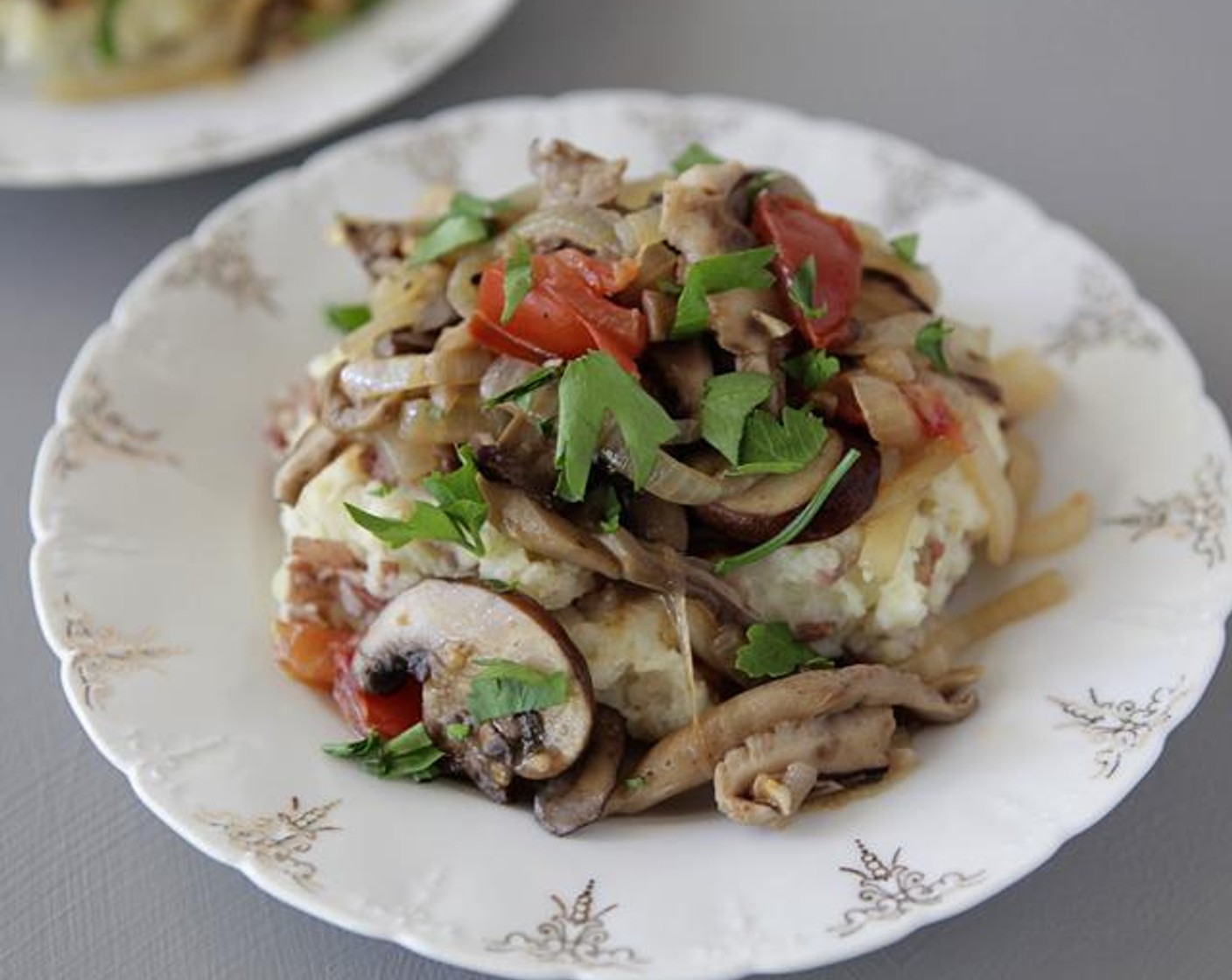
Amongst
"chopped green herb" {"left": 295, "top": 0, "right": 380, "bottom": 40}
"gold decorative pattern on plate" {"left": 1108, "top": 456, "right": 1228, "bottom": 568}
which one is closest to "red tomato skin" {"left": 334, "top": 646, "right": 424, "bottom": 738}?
"gold decorative pattern on plate" {"left": 1108, "top": 456, "right": 1228, "bottom": 568}

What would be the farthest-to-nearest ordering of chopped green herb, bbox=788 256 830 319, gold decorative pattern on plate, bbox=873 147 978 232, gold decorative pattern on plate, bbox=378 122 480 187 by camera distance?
gold decorative pattern on plate, bbox=378 122 480 187, gold decorative pattern on plate, bbox=873 147 978 232, chopped green herb, bbox=788 256 830 319

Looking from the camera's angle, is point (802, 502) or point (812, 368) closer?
point (802, 502)

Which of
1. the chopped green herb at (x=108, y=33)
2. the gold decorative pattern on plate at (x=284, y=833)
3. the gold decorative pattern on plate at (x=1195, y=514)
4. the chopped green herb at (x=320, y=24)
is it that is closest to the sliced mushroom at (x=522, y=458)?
the gold decorative pattern on plate at (x=284, y=833)

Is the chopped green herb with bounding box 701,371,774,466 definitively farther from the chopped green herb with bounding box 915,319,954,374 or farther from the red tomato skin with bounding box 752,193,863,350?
the chopped green herb with bounding box 915,319,954,374

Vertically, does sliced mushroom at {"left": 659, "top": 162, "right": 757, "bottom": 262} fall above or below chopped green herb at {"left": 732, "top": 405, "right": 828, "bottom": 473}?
above

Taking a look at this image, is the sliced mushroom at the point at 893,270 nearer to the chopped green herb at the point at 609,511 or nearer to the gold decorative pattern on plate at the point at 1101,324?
the gold decorative pattern on plate at the point at 1101,324

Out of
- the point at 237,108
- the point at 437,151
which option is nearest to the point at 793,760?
the point at 437,151

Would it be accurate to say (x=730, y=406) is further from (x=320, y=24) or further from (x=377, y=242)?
(x=320, y=24)
